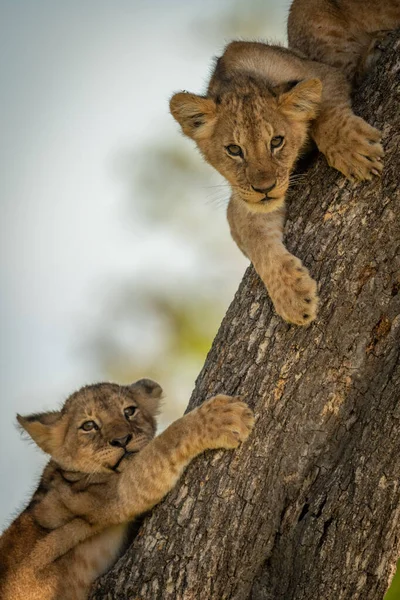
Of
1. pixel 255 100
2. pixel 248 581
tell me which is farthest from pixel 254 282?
pixel 248 581

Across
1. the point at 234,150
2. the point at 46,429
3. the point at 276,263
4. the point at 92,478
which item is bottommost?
the point at 92,478

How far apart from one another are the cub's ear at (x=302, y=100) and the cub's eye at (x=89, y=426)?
6.82 feet

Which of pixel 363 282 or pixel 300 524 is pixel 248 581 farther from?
pixel 363 282

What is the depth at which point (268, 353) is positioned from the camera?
12.1 feet

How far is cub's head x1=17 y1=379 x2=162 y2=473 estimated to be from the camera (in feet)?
14.7

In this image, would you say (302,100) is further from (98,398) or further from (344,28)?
(98,398)

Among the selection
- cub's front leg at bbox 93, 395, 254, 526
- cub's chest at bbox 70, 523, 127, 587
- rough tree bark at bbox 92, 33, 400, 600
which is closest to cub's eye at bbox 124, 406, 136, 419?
cub's front leg at bbox 93, 395, 254, 526

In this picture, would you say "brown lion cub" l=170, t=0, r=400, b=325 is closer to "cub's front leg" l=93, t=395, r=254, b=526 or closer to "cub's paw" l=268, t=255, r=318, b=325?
"cub's paw" l=268, t=255, r=318, b=325

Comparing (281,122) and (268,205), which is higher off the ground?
(281,122)

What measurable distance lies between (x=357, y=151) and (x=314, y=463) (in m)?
1.47

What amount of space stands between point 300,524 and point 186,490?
561mm

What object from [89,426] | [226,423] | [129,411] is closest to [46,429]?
[89,426]

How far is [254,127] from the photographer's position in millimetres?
4332

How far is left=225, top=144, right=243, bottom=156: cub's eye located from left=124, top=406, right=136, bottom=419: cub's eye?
1.61 meters
